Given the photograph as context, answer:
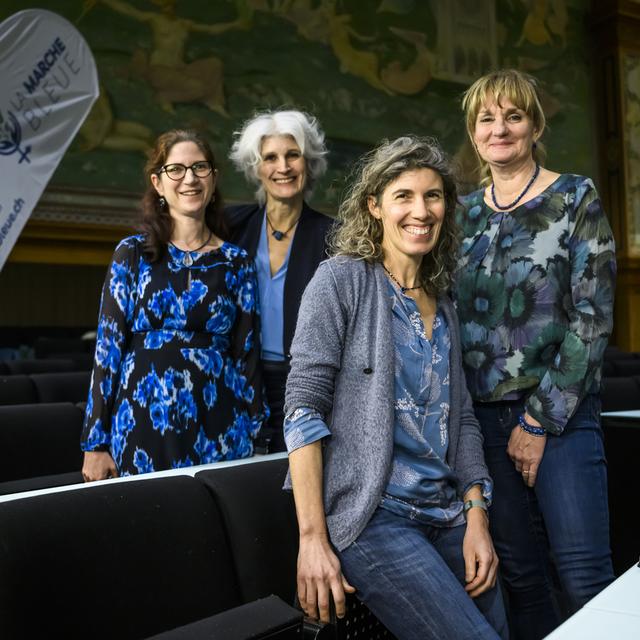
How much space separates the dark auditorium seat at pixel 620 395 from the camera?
13.9 feet

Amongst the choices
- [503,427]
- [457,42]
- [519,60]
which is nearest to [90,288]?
[457,42]

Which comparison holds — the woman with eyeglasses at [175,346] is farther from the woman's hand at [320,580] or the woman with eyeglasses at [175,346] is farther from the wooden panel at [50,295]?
the wooden panel at [50,295]

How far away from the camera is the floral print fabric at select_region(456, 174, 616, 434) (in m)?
2.04

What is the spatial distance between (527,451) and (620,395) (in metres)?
2.50

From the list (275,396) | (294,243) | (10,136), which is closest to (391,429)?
(275,396)

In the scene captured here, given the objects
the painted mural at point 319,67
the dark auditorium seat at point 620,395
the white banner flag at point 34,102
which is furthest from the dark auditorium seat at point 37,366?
the painted mural at point 319,67

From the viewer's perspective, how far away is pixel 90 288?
12.0 m

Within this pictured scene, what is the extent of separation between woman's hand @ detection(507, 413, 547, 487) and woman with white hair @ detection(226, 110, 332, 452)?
0.91 meters

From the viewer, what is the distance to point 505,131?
2.15 m

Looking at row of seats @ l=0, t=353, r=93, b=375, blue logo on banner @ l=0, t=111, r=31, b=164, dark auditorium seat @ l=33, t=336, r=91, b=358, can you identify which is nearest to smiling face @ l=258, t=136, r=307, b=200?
blue logo on banner @ l=0, t=111, r=31, b=164

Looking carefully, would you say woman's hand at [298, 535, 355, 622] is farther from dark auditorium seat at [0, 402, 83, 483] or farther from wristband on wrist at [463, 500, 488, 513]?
dark auditorium seat at [0, 402, 83, 483]

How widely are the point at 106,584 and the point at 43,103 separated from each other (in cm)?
402

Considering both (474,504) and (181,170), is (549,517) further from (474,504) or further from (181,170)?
(181,170)

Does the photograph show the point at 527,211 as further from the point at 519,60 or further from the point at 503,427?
the point at 519,60
